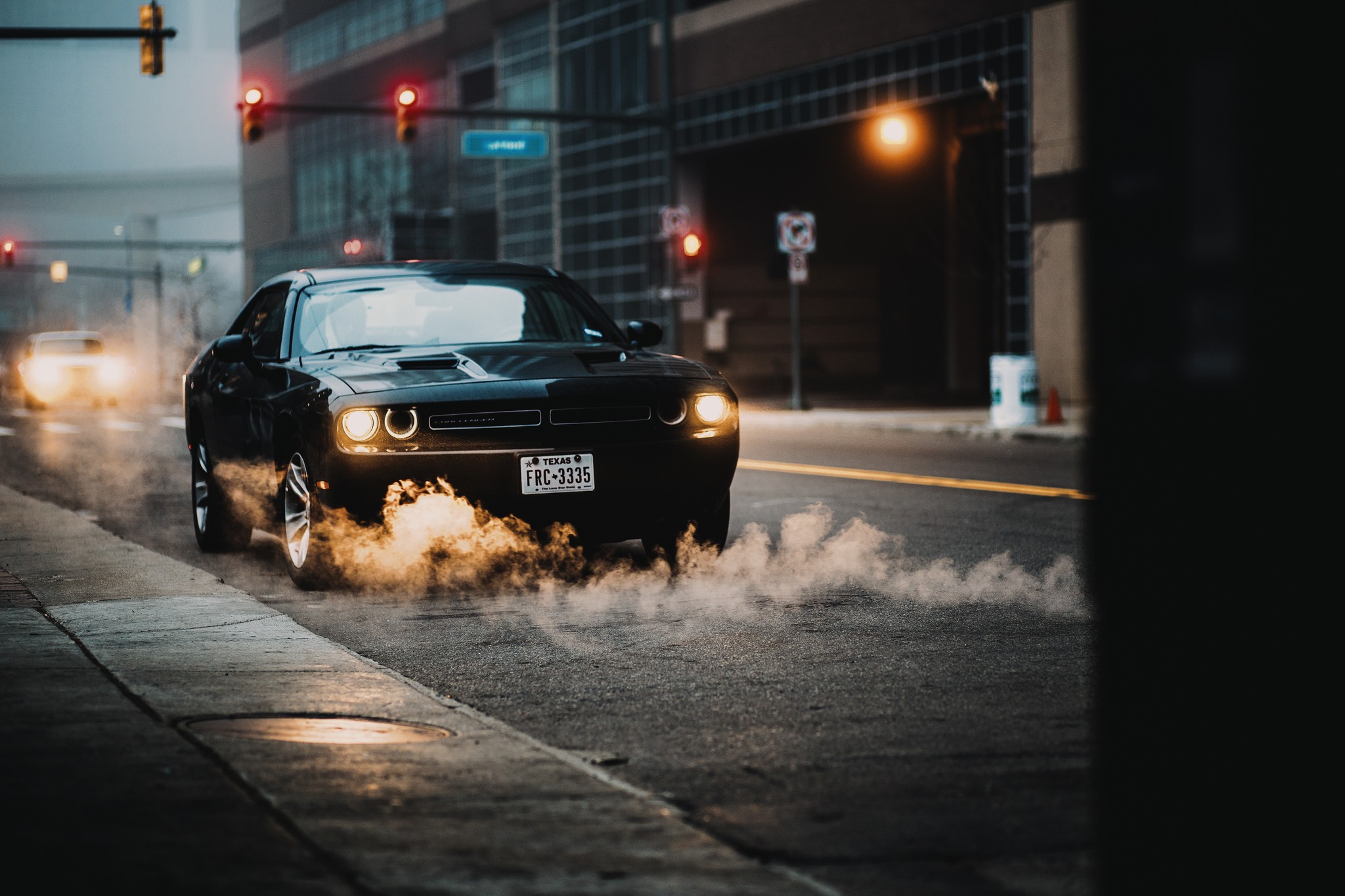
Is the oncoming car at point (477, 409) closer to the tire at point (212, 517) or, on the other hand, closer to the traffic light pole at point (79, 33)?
the tire at point (212, 517)

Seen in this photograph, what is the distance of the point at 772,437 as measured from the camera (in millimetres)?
→ 22297

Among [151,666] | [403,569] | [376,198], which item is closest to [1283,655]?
[151,666]

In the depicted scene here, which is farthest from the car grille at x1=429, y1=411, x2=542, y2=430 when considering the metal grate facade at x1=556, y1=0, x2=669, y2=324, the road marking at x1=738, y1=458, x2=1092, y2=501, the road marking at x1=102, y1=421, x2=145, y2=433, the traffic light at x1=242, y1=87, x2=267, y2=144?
the metal grate facade at x1=556, y1=0, x2=669, y2=324

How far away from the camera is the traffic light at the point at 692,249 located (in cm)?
2991

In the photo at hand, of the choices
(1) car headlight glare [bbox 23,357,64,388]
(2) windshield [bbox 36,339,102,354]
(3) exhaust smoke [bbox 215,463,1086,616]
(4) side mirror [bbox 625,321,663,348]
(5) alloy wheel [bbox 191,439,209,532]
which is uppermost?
(2) windshield [bbox 36,339,102,354]

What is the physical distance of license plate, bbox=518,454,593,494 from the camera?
800cm

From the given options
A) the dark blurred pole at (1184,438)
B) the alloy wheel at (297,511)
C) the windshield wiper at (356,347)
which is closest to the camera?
the dark blurred pole at (1184,438)

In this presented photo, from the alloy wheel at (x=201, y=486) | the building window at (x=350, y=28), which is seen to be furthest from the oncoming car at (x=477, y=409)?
the building window at (x=350, y=28)

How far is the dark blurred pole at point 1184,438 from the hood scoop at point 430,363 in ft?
19.4

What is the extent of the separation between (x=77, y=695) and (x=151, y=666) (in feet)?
1.99

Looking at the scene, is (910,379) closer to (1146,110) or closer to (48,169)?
(1146,110)

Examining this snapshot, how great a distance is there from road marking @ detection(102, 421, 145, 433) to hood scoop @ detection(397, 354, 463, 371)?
58.5ft

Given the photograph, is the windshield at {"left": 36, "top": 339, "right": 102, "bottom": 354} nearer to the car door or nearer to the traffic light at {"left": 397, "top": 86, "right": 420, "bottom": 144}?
the traffic light at {"left": 397, "top": 86, "right": 420, "bottom": 144}

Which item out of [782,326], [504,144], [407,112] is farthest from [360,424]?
[782,326]
